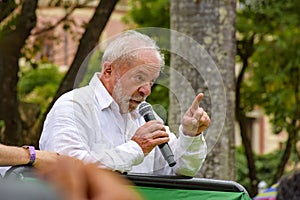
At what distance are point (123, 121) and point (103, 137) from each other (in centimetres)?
16

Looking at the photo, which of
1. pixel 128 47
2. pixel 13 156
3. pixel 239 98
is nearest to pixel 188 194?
pixel 128 47

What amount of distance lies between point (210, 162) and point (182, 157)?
3.44m

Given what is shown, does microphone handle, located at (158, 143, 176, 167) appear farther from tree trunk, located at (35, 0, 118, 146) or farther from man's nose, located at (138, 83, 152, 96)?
tree trunk, located at (35, 0, 118, 146)

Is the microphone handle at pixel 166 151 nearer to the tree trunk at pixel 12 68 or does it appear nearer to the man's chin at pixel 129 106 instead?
the man's chin at pixel 129 106

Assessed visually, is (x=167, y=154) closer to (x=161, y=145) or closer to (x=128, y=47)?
(x=161, y=145)

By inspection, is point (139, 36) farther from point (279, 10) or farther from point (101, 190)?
point (279, 10)

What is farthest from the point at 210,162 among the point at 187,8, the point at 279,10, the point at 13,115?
the point at 279,10

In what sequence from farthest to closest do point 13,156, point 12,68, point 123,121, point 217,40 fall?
point 12,68 → point 217,40 → point 123,121 → point 13,156

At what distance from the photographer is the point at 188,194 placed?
3.88 meters

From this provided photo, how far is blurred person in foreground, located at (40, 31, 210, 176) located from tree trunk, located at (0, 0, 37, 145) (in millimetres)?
5621

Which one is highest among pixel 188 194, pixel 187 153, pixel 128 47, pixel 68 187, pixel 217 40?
pixel 68 187

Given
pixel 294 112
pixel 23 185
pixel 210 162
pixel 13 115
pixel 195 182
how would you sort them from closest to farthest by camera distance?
1. pixel 23 185
2. pixel 195 182
3. pixel 210 162
4. pixel 13 115
5. pixel 294 112

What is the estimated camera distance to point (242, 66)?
1374 centimetres

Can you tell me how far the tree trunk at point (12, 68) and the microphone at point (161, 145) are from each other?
18.8 feet
